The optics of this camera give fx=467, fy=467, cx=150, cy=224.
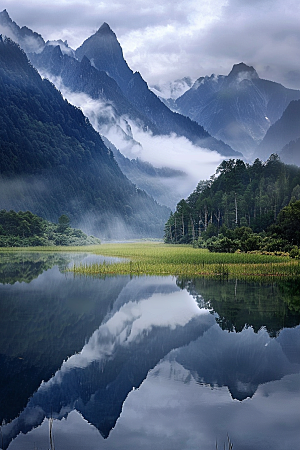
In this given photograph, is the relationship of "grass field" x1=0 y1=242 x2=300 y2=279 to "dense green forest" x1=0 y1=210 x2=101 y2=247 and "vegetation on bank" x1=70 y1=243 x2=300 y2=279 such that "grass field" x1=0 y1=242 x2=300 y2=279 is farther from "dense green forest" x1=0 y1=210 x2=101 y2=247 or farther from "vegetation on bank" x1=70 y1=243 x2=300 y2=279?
"dense green forest" x1=0 y1=210 x2=101 y2=247

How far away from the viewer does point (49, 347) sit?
59.8ft

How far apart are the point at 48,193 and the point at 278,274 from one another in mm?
135722

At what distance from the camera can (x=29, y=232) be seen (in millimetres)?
111312

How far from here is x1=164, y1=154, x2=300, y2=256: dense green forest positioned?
2438 inches

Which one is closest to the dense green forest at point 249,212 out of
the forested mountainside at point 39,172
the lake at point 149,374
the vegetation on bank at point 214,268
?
the vegetation on bank at point 214,268

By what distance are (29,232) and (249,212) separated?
52.1 m

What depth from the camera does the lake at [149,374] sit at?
11.1 metres

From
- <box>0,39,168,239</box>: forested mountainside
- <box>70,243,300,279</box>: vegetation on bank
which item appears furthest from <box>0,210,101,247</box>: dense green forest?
<box>70,243,300,279</box>: vegetation on bank

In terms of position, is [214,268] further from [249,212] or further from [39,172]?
[39,172]

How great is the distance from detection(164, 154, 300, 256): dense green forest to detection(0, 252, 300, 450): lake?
32756mm

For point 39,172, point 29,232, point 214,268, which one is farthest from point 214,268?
point 39,172

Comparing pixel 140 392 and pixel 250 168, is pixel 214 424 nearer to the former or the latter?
pixel 140 392

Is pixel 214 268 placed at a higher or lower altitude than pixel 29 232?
lower

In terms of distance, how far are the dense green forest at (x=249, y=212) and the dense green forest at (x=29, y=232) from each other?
94.8 feet
